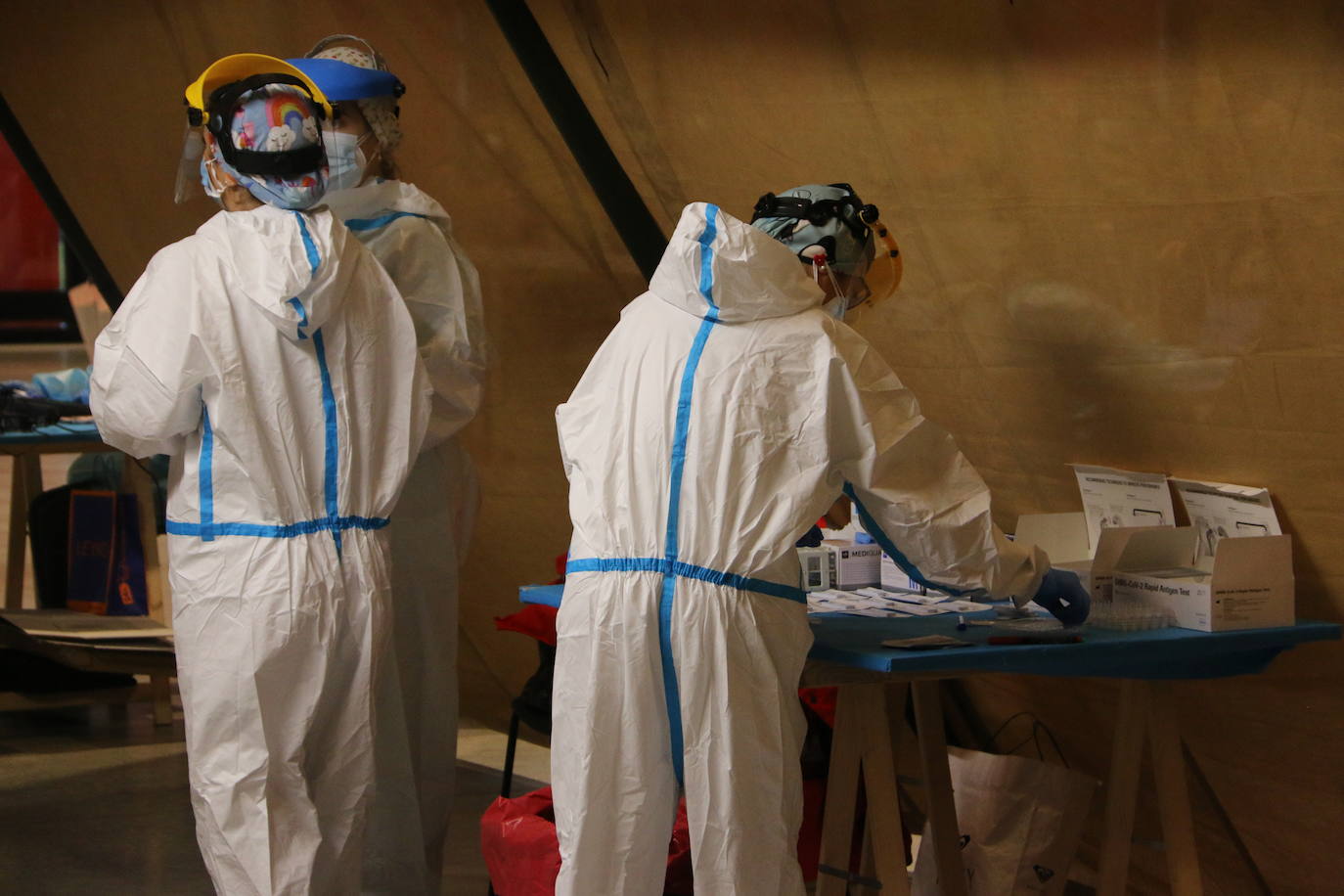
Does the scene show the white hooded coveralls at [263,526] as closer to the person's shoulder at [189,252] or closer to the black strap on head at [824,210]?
the person's shoulder at [189,252]

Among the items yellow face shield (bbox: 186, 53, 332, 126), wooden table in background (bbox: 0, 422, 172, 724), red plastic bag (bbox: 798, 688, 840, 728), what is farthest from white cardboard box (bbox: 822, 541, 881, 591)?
wooden table in background (bbox: 0, 422, 172, 724)

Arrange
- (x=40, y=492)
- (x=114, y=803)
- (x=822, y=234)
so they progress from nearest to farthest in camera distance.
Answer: (x=822, y=234)
(x=114, y=803)
(x=40, y=492)

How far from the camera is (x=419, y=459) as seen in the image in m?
3.14

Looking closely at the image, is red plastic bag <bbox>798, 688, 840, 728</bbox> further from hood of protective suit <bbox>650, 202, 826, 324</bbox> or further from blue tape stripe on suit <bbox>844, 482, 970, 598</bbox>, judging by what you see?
hood of protective suit <bbox>650, 202, 826, 324</bbox>

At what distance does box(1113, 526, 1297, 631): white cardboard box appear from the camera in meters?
2.40

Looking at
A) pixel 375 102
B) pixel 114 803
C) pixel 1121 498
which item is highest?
pixel 375 102

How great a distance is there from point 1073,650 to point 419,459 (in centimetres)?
141

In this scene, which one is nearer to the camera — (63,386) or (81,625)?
(81,625)

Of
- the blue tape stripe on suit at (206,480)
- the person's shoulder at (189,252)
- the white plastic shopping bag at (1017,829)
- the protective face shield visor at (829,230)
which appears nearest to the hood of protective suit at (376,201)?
the person's shoulder at (189,252)

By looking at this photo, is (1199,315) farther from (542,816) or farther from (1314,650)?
(542,816)

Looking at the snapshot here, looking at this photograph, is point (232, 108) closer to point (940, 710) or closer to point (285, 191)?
point (285, 191)

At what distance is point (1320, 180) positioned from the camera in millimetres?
2275

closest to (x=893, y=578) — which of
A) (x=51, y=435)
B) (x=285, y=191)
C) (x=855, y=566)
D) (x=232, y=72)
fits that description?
(x=855, y=566)

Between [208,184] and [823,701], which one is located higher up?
[208,184]
